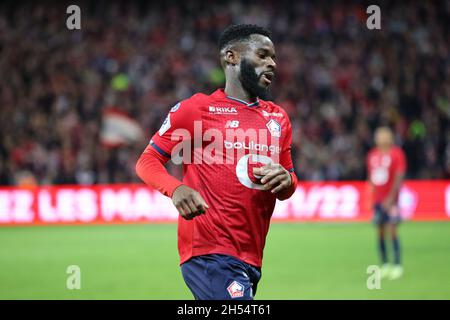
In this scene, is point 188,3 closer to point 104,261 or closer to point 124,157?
point 124,157

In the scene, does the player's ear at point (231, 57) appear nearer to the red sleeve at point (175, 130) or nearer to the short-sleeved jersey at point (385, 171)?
the red sleeve at point (175, 130)

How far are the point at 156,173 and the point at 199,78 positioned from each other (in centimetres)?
1984

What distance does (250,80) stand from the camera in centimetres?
484

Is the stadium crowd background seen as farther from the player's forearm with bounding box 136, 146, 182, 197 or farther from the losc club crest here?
the player's forearm with bounding box 136, 146, 182, 197

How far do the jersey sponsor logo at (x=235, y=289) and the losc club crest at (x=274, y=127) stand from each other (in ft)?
3.32

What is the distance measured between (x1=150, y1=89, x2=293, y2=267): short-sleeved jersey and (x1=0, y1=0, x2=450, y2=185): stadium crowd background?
1592 centimetres

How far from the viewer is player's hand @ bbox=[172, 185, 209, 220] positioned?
422cm

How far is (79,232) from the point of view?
17781mm

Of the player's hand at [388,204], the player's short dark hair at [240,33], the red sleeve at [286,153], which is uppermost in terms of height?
the player's short dark hair at [240,33]

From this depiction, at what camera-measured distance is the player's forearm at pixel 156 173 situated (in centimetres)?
441

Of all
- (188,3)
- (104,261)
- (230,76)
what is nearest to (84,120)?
(188,3)

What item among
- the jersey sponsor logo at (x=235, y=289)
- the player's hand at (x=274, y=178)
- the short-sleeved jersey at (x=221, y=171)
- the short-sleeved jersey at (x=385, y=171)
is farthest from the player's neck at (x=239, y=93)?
the short-sleeved jersey at (x=385, y=171)

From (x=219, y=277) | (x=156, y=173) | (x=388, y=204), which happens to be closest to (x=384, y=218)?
(x=388, y=204)

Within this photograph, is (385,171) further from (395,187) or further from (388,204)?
(388,204)
